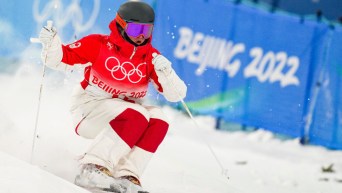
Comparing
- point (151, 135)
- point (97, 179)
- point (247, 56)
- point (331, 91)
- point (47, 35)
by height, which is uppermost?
point (47, 35)

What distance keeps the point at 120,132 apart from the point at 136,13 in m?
0.77

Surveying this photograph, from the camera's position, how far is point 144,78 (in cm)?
492

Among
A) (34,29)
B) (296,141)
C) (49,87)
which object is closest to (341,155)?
(296,141)

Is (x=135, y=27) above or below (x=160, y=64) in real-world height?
above

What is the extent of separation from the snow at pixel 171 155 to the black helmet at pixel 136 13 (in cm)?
80

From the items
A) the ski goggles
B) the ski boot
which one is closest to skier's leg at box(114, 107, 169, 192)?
the ski boot

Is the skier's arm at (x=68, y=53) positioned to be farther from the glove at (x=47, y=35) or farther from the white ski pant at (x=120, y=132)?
the white ski pant at (x=120, y=132)

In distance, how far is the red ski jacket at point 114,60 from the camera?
4816 mm

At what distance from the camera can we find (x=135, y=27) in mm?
4699

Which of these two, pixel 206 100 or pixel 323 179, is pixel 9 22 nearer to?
pixel 206 100

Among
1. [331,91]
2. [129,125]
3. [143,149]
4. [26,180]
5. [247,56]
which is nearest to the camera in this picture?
[26,180]

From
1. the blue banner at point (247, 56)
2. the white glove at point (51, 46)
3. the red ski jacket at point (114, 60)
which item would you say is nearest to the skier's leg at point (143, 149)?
the red ski jacket at point (114, 60)

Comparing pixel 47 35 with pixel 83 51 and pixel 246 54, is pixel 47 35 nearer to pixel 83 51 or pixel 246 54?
pixel 83 51

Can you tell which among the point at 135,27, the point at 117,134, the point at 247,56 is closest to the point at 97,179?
the point at 117,134
